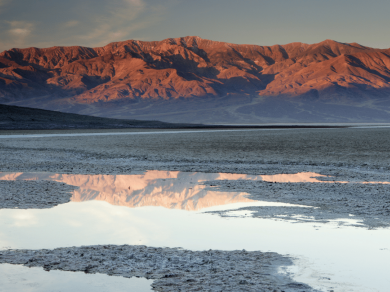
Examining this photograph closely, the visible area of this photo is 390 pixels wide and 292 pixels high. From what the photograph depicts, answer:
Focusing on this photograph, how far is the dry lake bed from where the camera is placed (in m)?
6.44

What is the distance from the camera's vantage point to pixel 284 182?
54.4 feet

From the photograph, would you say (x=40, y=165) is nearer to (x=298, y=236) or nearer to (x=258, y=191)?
(x=258, y=191)

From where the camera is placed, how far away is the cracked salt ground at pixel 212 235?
680 centimetres

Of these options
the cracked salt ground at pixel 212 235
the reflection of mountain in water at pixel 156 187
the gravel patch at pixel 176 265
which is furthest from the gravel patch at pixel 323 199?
the gravel patch at pixel 176 265

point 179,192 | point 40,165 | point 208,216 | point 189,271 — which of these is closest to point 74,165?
point 40,165

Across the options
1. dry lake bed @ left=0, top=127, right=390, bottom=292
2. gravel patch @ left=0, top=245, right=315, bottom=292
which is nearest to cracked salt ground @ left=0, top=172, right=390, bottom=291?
dry lake bed @ left=0, top=127, right=390, bottom=292

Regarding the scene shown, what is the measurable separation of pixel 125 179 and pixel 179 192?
3.79 metres

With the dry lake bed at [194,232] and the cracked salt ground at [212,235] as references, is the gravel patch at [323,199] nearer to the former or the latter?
the dry lake bed at [194,232]

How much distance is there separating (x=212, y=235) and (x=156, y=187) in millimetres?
6784

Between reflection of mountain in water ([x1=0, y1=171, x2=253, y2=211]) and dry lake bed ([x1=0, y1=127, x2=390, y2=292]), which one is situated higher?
dry lake bed ([x1=0, y1=127, x2=390, y2=292])

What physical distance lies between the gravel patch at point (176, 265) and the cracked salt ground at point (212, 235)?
177 mm

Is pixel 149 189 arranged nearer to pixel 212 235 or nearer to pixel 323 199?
pixel 323 199

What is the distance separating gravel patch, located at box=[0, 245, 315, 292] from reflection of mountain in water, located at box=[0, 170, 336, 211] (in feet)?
13.6

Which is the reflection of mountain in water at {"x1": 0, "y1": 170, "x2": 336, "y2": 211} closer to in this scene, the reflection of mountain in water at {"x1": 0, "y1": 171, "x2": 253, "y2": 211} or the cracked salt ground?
the reflection of mountain in water at {"x1": 0, "y1": 171, "x2": 253, "y2": 211}
